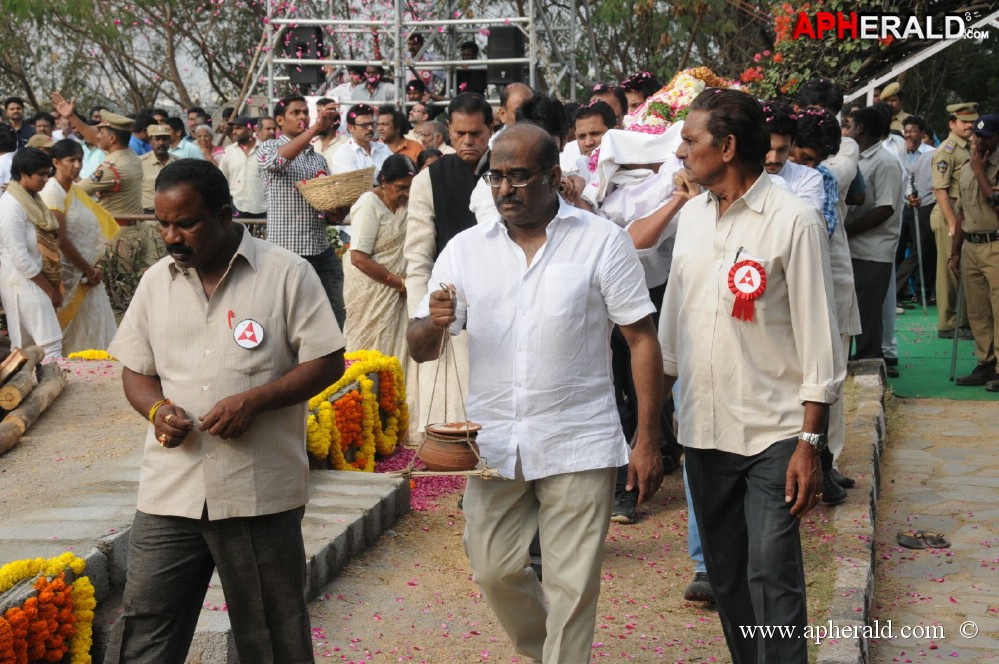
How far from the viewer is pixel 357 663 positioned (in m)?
4.98

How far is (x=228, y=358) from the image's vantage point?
3.74 metres

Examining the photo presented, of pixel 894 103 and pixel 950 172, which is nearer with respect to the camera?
pixel 950 172

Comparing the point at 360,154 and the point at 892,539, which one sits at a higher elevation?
the point at 360,154

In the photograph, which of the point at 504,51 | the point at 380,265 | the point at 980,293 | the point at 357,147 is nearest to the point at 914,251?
the point at 980,293

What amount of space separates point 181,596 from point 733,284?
6.75 feet

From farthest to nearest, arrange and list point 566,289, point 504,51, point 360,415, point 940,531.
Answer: point 504,51 → point 360,415 → point 940,531 → point 566,289

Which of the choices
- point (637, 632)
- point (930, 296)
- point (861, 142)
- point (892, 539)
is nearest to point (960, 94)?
point (930, 296)

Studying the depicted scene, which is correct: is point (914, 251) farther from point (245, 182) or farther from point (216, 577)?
point (216, 577)

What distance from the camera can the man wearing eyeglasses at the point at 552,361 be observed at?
161 inches

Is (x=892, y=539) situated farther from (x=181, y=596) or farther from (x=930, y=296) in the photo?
(x=930, y=296)

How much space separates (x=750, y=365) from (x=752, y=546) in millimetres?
615

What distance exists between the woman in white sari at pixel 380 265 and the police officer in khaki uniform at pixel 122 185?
5054mm

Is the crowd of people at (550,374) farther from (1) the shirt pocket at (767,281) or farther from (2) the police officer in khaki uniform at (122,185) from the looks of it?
(2) the police officer in khaki uniform at (122,185)

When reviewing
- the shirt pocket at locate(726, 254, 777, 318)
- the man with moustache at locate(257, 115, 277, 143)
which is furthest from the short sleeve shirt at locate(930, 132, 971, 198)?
the shirt pocket at locate(726, 254, 777, 318)
